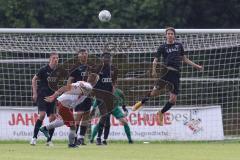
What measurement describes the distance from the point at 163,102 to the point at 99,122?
146 inches

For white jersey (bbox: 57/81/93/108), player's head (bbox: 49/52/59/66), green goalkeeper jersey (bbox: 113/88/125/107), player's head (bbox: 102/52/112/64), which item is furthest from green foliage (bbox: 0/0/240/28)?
white jersey (bbox: 57/81/93/108)

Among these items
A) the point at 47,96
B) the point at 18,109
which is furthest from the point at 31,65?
the point at 47,96

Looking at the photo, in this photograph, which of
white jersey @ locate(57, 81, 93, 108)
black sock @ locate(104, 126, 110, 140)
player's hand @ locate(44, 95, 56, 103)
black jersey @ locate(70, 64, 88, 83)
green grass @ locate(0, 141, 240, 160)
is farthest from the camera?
black sock @ locate(104, 126, 110, 140)

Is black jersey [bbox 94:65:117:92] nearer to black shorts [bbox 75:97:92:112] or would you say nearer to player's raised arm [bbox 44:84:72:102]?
black shorts [bbox 75:97:92:112]

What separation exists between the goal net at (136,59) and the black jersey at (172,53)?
2133 millimetres

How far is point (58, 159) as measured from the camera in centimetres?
1720

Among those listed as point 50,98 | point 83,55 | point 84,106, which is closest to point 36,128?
point 84,106

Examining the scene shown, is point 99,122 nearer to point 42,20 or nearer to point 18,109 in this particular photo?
point 18,109

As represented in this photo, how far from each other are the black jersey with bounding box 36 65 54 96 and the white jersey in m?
2.36

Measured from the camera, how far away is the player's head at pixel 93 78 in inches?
886

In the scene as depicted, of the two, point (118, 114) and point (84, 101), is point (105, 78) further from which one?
point (84, 101)

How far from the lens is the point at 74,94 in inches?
813

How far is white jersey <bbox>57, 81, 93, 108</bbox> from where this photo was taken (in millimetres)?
20445

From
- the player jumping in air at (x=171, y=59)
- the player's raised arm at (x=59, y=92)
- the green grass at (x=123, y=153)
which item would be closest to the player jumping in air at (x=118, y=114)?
the player jumping in air at (x=171, y=59)
